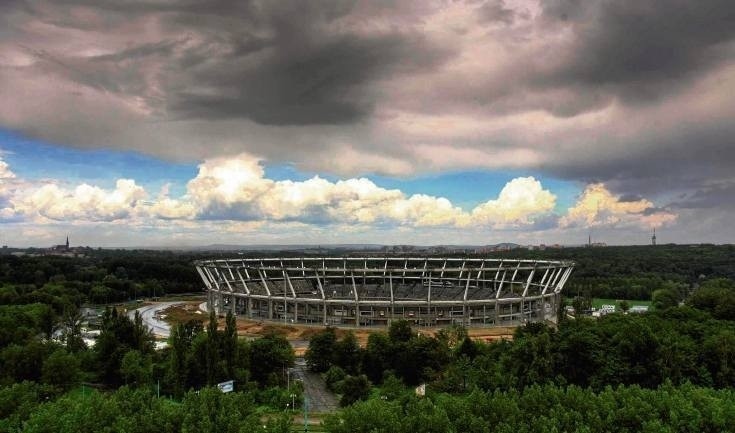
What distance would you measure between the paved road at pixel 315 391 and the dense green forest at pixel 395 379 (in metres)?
1.29

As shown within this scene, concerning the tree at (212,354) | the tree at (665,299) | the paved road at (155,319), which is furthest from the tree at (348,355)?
the tree at (665,299)

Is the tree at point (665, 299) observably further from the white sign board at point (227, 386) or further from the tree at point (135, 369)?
the tree at point (135, 369)

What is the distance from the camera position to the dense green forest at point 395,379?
32.4 m

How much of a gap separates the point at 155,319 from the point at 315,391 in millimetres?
64410

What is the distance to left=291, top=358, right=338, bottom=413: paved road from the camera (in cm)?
4778

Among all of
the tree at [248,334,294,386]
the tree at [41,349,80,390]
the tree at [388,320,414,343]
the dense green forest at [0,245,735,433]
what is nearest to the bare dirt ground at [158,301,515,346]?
the dense green forest at [0,245,735,433]

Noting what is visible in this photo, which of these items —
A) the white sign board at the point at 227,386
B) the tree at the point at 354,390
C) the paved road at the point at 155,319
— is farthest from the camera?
the paved road at the point at 155,319

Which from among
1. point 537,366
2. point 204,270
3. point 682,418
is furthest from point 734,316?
point 204,270

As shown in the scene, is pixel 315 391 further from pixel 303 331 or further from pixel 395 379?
pixel 303 331

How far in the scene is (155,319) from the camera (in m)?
105

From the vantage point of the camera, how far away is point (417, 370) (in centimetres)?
5597

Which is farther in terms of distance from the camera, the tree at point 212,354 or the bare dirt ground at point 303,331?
the bare dirt ground at point 303,331

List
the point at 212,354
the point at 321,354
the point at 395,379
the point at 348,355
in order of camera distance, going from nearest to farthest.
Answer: the point at 395,379 → the point at 212,354 → the point at 348,355 → the point at 321,354

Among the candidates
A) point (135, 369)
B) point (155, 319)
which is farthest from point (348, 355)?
point (155, 319)
